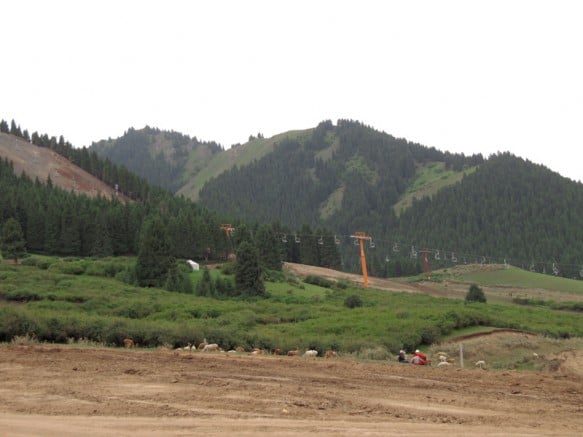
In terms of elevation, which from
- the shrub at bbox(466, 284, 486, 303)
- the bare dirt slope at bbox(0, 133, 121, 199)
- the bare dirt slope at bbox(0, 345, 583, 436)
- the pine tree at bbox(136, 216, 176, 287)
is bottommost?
the shrub at bbox(466, 284, 486, 303)

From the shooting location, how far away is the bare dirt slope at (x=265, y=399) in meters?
10.5

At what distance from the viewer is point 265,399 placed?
12.9 m

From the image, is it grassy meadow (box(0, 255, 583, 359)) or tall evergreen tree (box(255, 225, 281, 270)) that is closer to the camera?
grassy meadow (box(0, 255, 583, 359))

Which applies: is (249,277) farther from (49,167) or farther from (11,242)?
(49,167)

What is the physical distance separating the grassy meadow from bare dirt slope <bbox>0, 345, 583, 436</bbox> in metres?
8.64

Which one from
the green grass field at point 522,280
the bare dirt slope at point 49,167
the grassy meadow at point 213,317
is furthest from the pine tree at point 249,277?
the bare dirt slope at point 49,167

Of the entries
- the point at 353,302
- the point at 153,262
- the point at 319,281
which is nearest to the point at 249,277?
the point at 153,262

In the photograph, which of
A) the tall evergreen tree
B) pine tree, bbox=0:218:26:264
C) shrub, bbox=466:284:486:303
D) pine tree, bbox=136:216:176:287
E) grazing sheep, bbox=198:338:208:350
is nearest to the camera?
grazing sheep, bbox=198:338:208:350

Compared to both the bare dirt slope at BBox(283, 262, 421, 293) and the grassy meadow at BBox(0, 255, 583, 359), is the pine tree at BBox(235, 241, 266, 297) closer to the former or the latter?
the grassy meadow at BBox(0, 255, 583, 359)

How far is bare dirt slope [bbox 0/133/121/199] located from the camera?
152875mm

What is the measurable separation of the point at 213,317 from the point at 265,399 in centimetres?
3541

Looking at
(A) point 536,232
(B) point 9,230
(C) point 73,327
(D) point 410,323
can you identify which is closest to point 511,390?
(C) point 73,327

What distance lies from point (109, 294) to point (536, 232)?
535 ft

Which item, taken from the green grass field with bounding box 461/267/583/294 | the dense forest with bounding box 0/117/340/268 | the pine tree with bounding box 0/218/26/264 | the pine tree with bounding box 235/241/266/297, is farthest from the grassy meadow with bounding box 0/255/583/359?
the green grass field with bounding box 461/267/583/294
